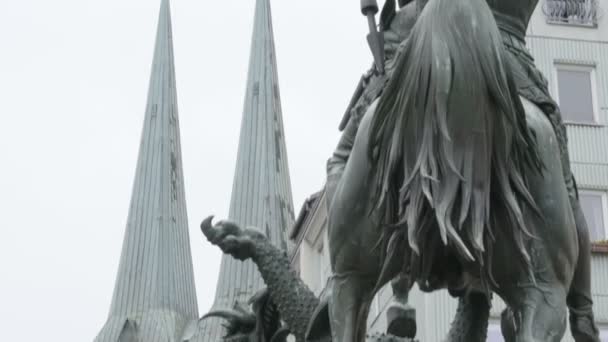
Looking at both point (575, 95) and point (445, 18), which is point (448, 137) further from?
point (575, 95)

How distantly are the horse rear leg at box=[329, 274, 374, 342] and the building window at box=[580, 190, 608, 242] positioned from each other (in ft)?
84.9

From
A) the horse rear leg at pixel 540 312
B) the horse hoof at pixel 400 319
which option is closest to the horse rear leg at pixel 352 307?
the horse hoof at pixel 400 319

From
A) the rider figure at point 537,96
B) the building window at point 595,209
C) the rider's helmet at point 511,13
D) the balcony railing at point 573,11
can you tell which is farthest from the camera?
the balcony railing at point 573,11

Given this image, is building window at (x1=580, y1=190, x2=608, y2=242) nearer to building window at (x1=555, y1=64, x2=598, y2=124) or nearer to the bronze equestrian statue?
building window at (x1=555, y1=64, x2=598, y2=124)

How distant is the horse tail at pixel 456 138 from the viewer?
734cm

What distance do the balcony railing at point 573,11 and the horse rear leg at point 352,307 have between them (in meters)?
29.3

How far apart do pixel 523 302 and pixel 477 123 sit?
→ 0.90 meters

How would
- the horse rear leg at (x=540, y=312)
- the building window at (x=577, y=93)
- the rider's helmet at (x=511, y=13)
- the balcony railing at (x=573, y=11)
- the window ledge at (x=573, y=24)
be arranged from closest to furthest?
the horse rear leg at (x=540, y=312)
the rider's helmet at (x=511, y=13)
the building window at (x=577, y=93)
the window ledge at (x=573, y=24)
the balcony railing at (x=573, y=11)

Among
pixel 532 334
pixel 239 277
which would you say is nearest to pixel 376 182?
pixel 532 334

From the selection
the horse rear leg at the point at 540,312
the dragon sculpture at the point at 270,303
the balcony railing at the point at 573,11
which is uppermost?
the balcony railing at the point at 573,11

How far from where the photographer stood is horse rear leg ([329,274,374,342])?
8.16 m

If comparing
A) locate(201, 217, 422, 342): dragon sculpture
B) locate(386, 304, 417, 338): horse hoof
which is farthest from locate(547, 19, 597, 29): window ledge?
locate(386, 304, 417, 338): horse hoof

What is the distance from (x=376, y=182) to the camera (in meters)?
7.87

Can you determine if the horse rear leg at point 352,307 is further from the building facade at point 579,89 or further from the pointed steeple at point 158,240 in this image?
the pointed steeple at point 158,240
